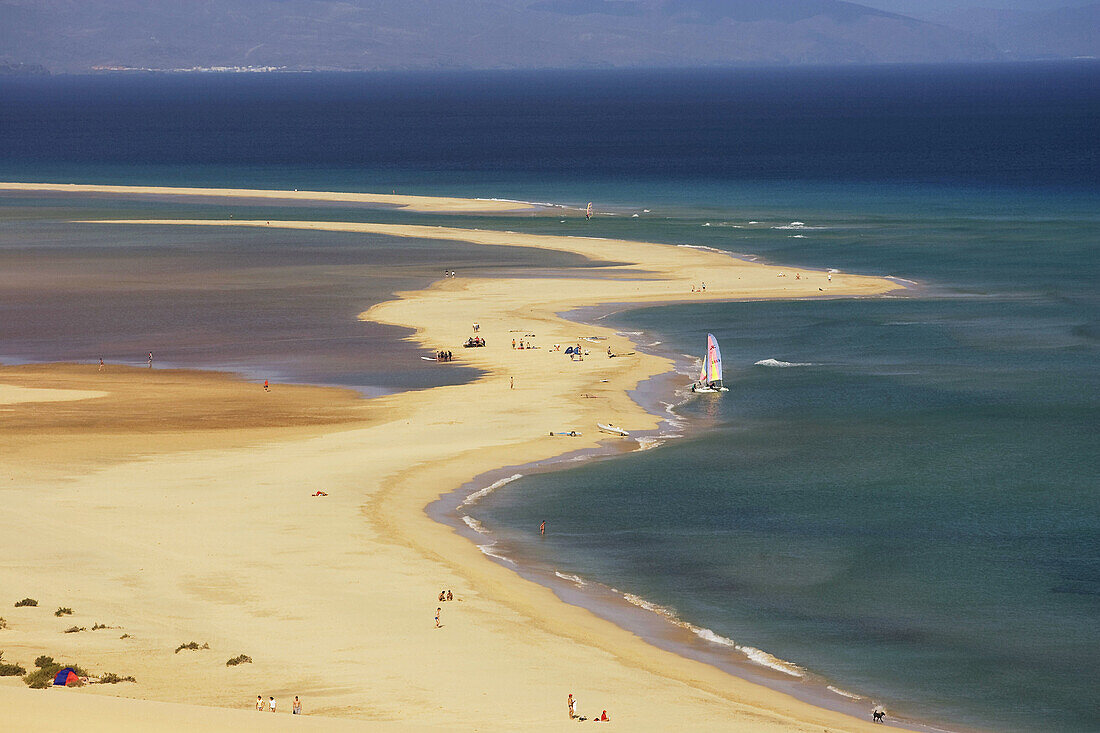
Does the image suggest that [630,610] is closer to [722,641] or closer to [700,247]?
[722,641]

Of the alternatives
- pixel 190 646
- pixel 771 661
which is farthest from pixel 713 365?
pixel 190 646

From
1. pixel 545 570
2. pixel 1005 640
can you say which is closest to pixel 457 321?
pixel 545 570

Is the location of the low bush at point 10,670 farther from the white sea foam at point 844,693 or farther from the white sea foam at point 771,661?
the white sea foam at point 844,693

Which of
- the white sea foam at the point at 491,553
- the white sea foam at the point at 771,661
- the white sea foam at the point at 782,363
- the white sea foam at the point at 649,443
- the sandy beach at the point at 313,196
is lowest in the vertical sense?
the white sea foam at the point at 771,661

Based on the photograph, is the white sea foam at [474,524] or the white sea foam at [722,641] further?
the white sea foam at [474,524]

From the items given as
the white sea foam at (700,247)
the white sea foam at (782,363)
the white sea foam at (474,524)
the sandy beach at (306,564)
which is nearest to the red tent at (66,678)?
the sandy beach at (306,564)

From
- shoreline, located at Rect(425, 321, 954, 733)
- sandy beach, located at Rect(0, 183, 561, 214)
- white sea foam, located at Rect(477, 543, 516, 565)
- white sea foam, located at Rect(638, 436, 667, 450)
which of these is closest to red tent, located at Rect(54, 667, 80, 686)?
shoreline, located at Rect(425, 321, 954, 733)
